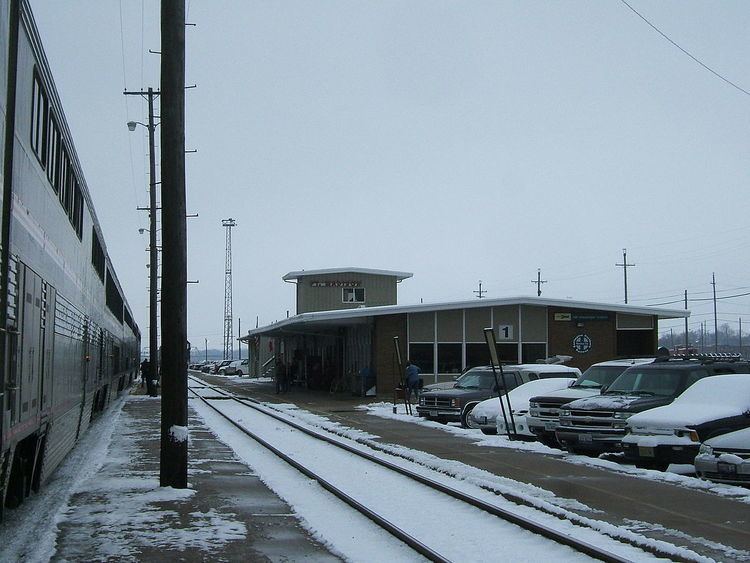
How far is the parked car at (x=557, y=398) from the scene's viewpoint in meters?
18.0

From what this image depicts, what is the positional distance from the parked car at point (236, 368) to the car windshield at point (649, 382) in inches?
2895

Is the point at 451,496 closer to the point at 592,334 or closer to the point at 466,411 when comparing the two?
the point at 466,411

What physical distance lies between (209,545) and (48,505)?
3.35 m

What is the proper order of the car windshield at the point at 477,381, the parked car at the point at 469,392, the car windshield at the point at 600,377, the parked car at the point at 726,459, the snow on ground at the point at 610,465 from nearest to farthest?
the parked car at the point at 726,459 → the snow on ground at the point at 610,465 → the car windshield at the point at 600,377 → the parked car at the point at 469,392 → the car windshield at the point at 477,381

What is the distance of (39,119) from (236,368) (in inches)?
3287

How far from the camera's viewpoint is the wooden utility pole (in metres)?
12.2

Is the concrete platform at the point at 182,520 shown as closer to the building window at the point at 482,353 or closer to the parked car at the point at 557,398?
the parked car at the point at 557,398

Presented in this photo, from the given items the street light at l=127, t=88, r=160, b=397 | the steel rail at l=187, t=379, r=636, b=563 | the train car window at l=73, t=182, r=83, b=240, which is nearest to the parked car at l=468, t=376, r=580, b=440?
the steel rail at l=187, t=379, r=636, b=563

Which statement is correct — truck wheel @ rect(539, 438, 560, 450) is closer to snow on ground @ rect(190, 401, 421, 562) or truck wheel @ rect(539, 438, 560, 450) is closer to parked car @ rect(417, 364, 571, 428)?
parked car @ rect(417, 364, 571, 428)

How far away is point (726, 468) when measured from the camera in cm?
1216

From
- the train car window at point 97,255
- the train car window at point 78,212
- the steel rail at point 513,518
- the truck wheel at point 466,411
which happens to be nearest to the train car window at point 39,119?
the train car window at point 78,212

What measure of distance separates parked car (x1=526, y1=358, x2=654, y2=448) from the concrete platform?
6.35 meters

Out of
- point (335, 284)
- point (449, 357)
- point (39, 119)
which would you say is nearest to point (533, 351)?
point (449, 357)

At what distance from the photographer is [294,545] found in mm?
8891
